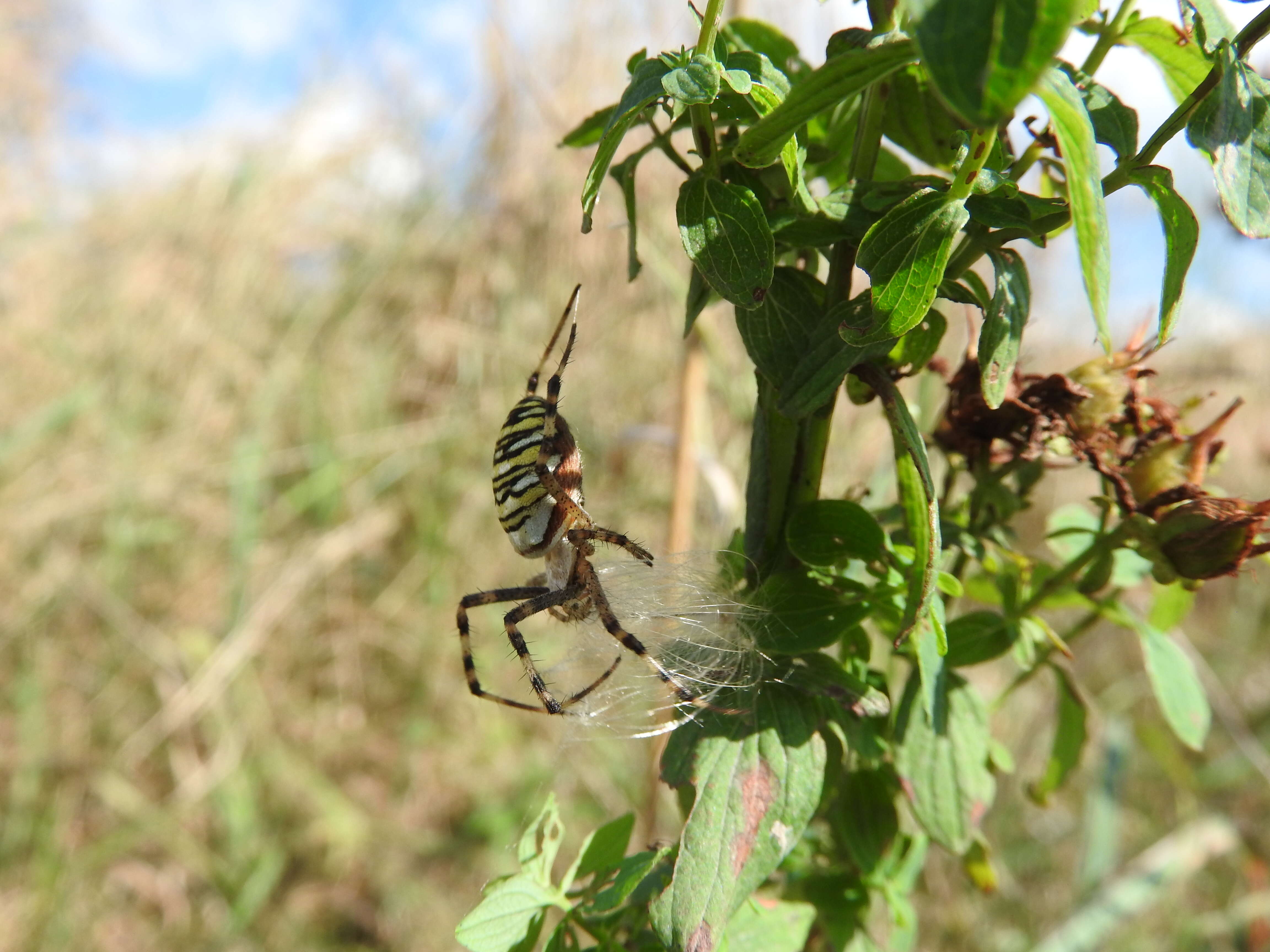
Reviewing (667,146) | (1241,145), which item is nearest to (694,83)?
(667,146)

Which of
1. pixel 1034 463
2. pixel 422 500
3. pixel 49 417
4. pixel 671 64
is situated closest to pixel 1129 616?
pixel 1034 463

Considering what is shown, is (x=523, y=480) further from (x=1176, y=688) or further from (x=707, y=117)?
(x=1176, y=688)

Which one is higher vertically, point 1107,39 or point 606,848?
point 1107,39

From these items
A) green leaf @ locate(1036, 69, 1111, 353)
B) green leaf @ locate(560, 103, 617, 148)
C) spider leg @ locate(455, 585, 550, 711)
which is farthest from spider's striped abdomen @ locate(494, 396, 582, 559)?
green leaf @ locate(1036, 69, 1111, 353)

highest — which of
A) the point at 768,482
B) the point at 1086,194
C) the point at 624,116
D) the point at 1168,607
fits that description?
the point at 624,116

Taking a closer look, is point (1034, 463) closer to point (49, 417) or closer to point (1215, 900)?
point (1215, 900)

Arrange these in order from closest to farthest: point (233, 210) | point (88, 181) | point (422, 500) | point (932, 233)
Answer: point (932, 233) < point (422, 500) < point (233, 210) < point (88, 181)
